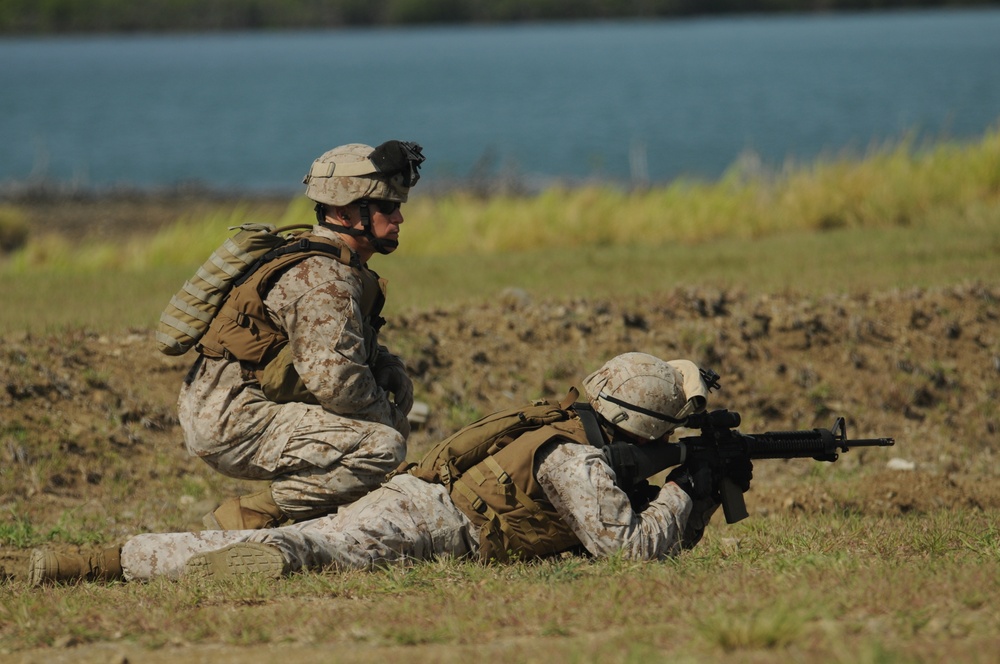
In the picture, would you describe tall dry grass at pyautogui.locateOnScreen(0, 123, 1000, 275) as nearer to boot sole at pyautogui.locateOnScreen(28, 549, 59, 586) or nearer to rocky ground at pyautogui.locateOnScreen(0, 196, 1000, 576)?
rocky ground at pyautogui.locateOnScreen(0, 196, 1000, 576)

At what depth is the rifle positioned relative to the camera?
5.90 meters

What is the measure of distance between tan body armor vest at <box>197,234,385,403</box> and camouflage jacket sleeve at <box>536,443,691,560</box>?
116 cm

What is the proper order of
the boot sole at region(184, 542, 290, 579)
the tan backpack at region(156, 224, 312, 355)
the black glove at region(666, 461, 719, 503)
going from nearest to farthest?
the boot sole at region(184, 542, 290, 579) < the black glove at region(666, 461, 719, 503) < the tan backpack at region(156, 224, 312, 355)

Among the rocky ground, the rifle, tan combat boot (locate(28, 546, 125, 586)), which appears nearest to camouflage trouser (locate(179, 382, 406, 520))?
tan combat boot (locate(28, 546, 125, 586))

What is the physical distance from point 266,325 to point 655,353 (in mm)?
4815

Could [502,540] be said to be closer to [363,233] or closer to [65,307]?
[363,233]

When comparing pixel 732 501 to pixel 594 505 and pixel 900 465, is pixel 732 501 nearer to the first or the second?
pixel 594 505

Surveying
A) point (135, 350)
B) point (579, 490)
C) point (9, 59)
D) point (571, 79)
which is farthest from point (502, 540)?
point (9, 59)

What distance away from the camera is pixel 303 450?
614cm

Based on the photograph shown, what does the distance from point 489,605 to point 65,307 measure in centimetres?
783

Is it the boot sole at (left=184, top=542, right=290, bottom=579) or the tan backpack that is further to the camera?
the tan backpack

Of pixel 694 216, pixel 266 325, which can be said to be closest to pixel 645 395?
pixel 266 325

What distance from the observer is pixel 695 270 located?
13.1m

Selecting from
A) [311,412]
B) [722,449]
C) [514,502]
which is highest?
[311,412]
